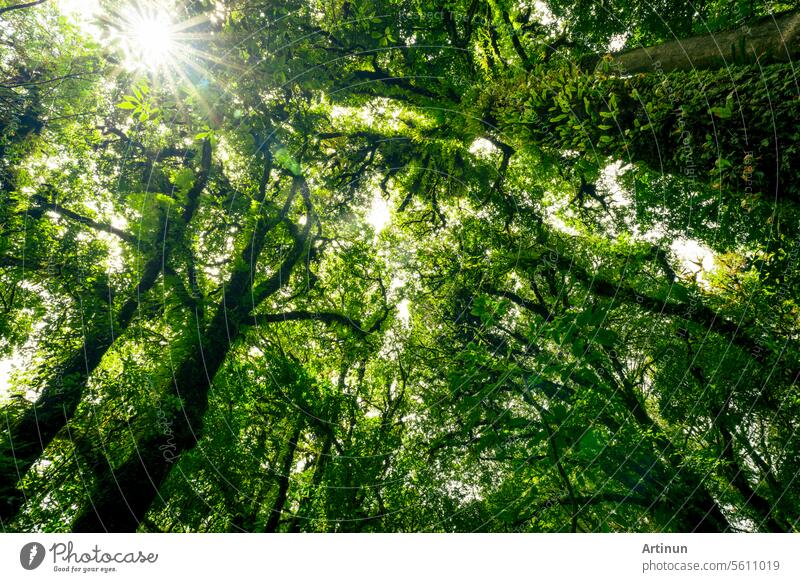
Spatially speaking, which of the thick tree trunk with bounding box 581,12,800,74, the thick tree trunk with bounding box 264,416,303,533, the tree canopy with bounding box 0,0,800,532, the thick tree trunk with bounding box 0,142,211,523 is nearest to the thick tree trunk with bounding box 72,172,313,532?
the tree canopy with bounding box 0,0,800,532

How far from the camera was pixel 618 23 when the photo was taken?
7.32 metres

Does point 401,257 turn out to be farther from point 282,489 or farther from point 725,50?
point 282,489

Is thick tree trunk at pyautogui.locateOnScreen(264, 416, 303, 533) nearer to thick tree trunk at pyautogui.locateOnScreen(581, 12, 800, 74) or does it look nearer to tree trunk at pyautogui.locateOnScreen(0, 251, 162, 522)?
tree trunk at pyautogui.locateOnScreen(0, 251, 162, 522)

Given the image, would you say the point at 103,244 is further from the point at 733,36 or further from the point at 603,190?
the point at 603,190

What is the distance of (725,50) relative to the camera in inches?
152

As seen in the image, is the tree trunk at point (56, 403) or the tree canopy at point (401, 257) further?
the tree trunk at point (56, 403)

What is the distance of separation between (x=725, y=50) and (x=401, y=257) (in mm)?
9528

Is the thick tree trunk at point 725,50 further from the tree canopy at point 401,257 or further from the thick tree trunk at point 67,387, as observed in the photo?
the thick tree trunk at point 67,387

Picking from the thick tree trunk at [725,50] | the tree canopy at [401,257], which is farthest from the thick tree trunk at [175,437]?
the thick tree trunk at [725,50]

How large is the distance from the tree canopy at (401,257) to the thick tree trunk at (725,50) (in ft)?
0.09

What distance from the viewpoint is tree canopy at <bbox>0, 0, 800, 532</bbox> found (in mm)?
4504

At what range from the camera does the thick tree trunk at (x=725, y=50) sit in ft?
11.3

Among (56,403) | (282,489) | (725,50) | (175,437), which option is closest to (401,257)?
(175,437)

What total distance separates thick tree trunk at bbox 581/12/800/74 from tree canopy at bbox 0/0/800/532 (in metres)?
0.03
